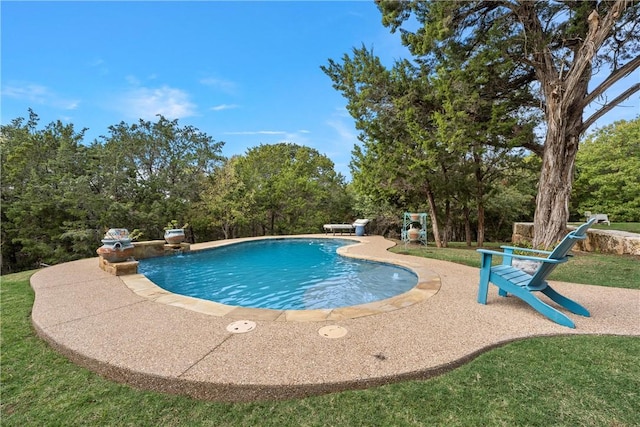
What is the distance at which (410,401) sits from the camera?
1866 millimetres

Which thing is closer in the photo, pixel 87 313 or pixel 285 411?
pixel 285 411

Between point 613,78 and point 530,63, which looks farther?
point 530,63

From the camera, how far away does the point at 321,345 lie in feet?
8.56

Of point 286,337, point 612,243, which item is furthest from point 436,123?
point 286,337

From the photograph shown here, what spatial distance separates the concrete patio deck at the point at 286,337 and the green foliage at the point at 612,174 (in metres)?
13.7

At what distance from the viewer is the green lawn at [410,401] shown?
1.72 meters

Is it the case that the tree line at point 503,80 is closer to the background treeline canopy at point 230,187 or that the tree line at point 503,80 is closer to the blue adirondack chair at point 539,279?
the background treeline canopy at point 230,187

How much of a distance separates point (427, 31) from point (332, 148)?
1399cm

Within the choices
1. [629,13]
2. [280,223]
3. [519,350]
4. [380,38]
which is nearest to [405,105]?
[380,38]

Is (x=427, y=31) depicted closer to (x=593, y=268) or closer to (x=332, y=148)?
(x=593, y=268)

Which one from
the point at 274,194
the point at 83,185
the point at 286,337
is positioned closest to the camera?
the point at 286,337

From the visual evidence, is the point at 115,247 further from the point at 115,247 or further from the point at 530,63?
the point at 530,63

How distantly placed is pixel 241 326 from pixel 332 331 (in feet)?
3.40

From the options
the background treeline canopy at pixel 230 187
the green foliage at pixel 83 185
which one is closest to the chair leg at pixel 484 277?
the background treeline canopy at pixel 230 187
